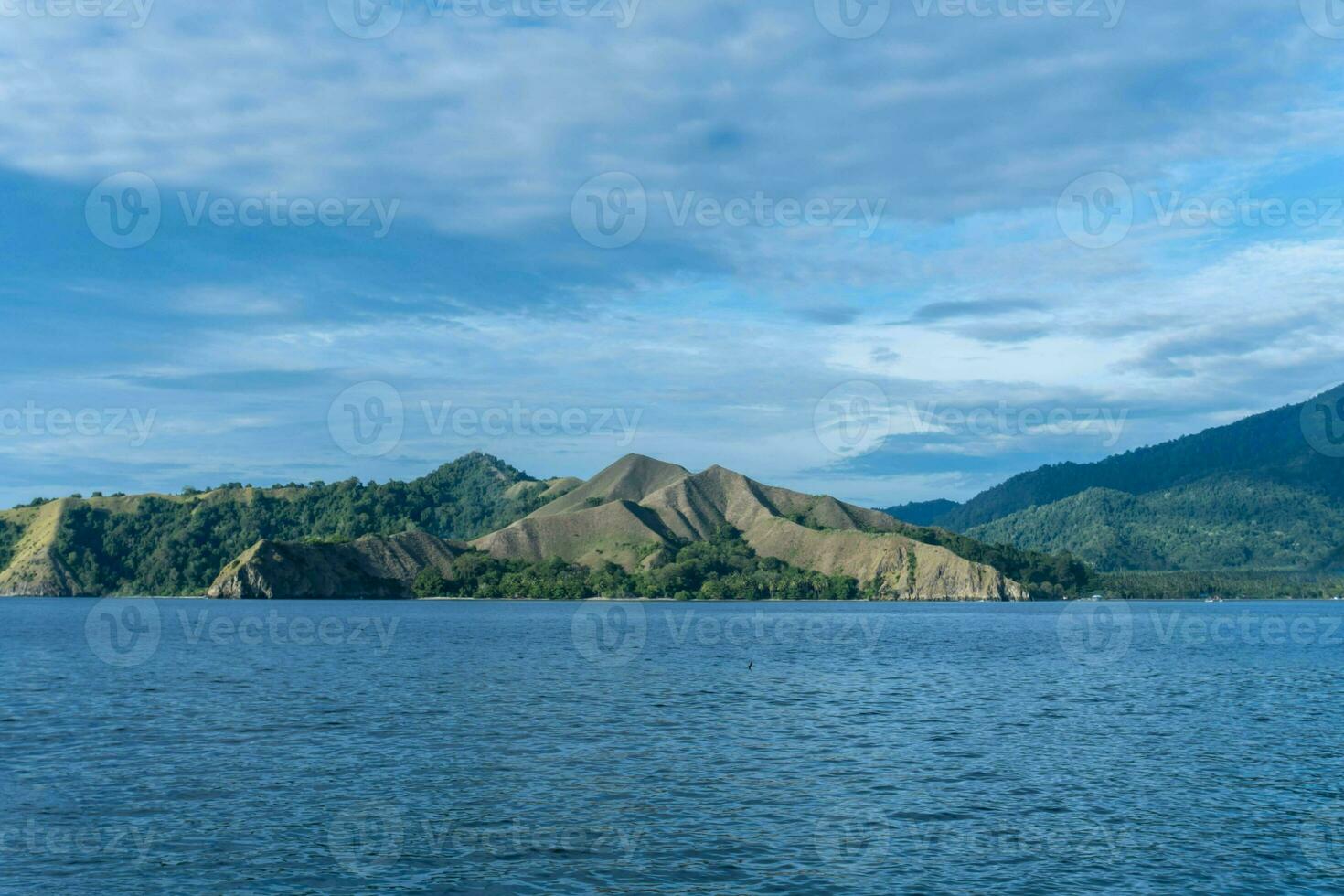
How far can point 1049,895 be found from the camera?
1168 inches

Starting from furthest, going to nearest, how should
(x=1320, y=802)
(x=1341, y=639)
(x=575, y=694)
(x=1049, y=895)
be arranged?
(x=1341, y=639)
(x=575, y=694)
(x=1320, y=802)
(x=1049, y=895)

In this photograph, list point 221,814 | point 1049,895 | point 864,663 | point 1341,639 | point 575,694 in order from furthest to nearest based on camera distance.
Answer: point 1341,639
point 864,663
point 575,694
point 221,814
point 1049,895

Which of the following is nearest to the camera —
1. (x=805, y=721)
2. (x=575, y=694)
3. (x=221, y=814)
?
(x=221, y=814)

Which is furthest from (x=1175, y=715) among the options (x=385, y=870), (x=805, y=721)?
(x=385, y=870)

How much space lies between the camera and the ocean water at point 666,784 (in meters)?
32.0

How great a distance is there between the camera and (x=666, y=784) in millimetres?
44719

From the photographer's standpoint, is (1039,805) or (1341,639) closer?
(1039,805)

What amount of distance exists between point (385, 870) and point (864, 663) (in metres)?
86.0

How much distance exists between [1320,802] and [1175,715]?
27.4m

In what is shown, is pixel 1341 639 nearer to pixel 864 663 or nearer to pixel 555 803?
pixel 864 663

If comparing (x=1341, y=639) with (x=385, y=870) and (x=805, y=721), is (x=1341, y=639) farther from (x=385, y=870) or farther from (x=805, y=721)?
(x=385, y=870)

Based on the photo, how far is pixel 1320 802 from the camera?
42.1m

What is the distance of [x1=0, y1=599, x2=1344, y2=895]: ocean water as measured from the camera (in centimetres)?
3203

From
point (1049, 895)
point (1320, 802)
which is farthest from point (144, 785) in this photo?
point (1320, 802)
